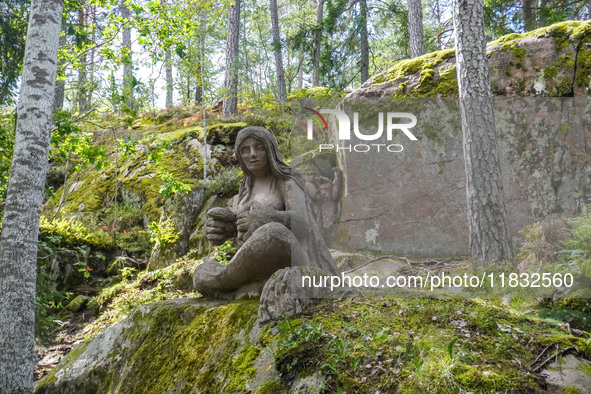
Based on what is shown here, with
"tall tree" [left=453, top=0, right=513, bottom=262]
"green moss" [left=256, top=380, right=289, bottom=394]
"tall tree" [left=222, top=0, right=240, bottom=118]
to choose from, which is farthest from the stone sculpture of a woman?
"tall tree" [left=222, top=0, right=240, bottom=118]

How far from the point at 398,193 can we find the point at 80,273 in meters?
6.08

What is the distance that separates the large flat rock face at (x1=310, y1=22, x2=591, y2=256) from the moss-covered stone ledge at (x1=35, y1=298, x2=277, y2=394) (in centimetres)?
272

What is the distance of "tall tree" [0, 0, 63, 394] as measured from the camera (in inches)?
149

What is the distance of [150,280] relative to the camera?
734 cm

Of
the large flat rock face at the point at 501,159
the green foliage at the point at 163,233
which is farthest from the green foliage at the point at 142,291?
the large flat rock face at the point at 501,159

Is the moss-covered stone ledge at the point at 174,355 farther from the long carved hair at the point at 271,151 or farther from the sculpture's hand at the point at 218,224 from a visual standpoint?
the long carved hair at the point at 271,151

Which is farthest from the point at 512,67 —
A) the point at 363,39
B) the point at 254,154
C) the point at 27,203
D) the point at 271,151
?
the point at 363,39

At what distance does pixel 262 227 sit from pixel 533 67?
546 cm

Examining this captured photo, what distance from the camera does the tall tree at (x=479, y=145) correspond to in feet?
15.7

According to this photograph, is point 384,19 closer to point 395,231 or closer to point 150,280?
point 395,231

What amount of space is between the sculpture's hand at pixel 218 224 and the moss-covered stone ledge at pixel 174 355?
57 centimetres

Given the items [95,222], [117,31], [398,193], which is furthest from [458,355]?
[95,222]

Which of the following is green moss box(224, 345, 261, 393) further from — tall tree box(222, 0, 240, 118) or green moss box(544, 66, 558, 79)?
tall tree box(222, 0, 240, 118)

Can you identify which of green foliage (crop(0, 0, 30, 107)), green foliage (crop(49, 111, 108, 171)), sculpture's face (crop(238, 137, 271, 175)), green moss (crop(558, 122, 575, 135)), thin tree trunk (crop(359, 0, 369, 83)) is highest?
thin tree trunk (crop(359, 0, 369, 83))
